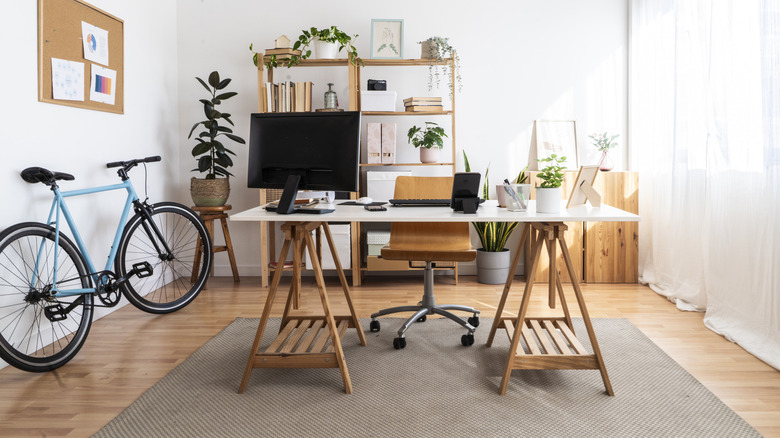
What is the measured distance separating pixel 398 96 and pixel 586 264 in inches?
78.3

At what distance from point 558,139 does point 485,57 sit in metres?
0.89

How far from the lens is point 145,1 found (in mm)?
4156

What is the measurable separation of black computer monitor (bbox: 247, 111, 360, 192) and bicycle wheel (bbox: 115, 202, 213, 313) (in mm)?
1361

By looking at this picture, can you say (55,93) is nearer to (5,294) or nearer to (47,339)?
(5,294)

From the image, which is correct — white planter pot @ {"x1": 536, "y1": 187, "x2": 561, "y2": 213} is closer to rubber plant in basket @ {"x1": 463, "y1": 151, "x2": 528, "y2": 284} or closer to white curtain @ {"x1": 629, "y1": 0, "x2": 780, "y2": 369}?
white curtain @ {"x1": 629, "y1": 0, "x2": 780, "y2": 369}

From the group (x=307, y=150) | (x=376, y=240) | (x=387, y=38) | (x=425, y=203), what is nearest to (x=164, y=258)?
(x=376, y=240)

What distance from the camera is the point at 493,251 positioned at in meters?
4.46

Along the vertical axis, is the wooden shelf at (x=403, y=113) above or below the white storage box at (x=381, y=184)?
above

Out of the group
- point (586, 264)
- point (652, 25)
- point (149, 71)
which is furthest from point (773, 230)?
point (149, 71)

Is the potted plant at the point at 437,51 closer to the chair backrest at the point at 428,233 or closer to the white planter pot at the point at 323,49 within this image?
the white planter pot at the point at 323,49

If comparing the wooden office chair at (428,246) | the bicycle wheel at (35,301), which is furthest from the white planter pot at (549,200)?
the bicycle wheel at (35,301)

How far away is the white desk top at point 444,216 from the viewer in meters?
2.27

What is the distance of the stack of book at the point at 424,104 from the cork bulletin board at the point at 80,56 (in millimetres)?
2006


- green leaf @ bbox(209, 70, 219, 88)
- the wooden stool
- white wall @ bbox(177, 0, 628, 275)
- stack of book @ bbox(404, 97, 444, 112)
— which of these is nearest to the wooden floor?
the wooden stool
